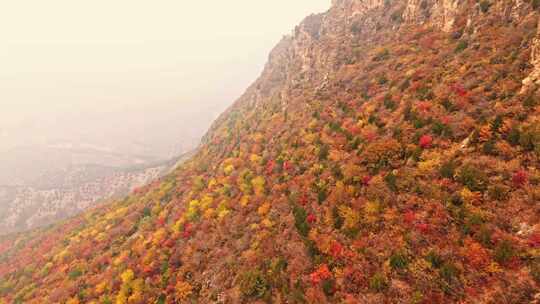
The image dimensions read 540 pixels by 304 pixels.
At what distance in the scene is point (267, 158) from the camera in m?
32.7

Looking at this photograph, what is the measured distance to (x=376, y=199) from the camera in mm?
16359

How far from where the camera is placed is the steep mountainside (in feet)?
39.5

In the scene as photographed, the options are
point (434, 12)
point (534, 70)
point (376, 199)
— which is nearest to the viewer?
point (534, 70)

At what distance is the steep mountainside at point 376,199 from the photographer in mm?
12047

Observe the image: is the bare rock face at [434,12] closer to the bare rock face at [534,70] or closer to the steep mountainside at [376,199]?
the steep mountainside at [376,199]

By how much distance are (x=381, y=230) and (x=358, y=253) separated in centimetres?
194

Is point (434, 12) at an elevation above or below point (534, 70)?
above

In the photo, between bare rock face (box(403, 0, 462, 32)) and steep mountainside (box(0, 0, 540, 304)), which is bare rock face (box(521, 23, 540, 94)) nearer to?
steep mountainside (box(0, 0, 540, 304))

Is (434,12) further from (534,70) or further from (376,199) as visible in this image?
(376,199)

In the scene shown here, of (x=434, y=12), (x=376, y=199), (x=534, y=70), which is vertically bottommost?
(x=376, y=199)

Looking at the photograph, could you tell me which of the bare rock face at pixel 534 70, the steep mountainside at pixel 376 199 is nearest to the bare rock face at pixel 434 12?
the steep mountainside at pixel 376 199

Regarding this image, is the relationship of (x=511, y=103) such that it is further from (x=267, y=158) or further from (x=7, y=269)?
(x=7, y=269)

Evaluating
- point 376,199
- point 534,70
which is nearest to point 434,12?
point 534,70

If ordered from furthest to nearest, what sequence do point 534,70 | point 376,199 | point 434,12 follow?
1. point 434,12
2. point 376,199
3. point 534,70
